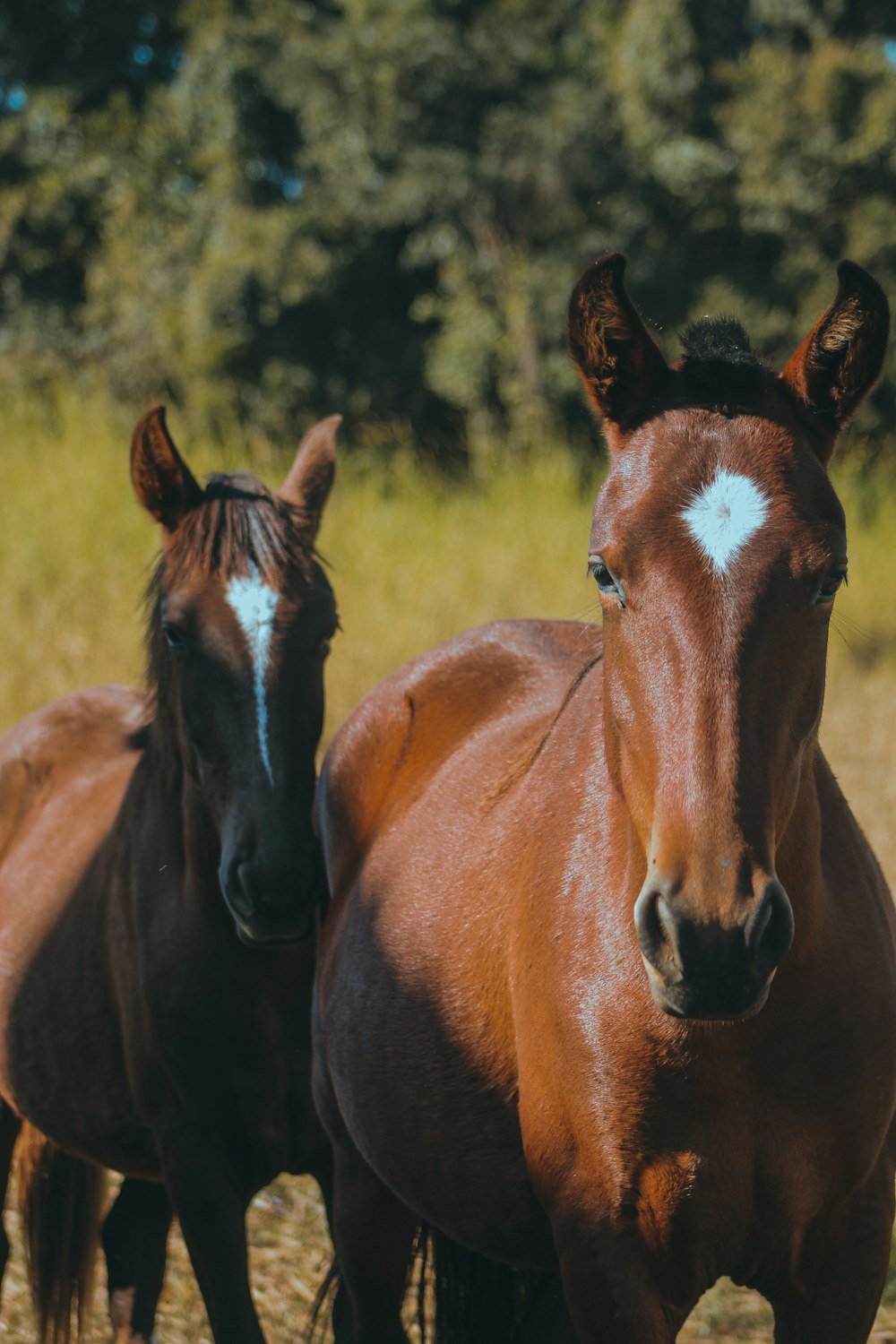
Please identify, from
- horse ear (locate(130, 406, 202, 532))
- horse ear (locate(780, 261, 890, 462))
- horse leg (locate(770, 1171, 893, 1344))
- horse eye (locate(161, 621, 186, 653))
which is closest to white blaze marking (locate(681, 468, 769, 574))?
horse ear (locate(780, 261, 890, 462))

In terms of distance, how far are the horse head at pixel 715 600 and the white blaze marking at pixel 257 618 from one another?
1130mm

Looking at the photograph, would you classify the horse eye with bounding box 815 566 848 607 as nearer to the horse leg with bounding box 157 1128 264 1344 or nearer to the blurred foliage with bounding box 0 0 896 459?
the horse leg with bounding box 157 1128 264 1344

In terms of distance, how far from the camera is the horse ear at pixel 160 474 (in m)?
3.37

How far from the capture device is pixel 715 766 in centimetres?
170

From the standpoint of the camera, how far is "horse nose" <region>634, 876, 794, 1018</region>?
1618 mm

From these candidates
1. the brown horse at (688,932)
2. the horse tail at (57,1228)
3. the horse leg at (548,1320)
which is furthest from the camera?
the horse tail at (57,1228)

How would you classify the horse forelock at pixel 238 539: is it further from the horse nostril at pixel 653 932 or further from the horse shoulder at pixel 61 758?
the horse nostril at pixel 653 932

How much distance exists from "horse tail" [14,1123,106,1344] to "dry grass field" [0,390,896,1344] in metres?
4.66

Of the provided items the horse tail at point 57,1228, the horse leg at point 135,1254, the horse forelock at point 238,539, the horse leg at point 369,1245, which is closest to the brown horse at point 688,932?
the horse leg at point 369,1245

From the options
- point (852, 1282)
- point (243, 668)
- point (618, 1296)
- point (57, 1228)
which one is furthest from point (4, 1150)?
point (852, 1282)

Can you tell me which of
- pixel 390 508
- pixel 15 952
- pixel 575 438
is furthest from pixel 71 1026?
pixel 575 438

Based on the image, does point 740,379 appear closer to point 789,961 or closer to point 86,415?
point 789,961

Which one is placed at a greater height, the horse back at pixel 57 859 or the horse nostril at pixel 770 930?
the horse back at pixel 57 859

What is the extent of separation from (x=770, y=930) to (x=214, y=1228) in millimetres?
1891
